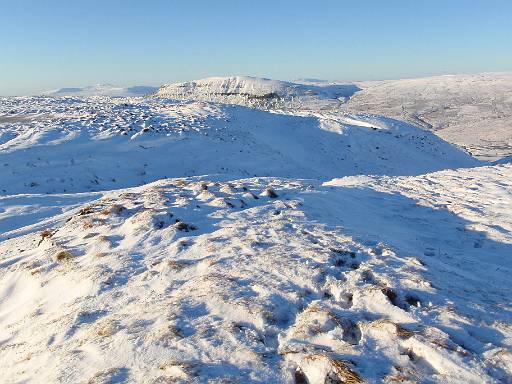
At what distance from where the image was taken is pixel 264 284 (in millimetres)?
6766

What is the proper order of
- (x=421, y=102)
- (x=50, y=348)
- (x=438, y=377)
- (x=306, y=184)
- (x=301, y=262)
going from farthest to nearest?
(x=421, y=102), (x=306, y=184), (x=301, y=262), (x=50, y=348), (x=438, y=377)

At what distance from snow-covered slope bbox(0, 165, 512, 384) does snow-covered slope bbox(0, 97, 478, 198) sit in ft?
31.5

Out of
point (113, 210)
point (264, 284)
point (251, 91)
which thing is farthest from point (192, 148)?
point (251, 91)

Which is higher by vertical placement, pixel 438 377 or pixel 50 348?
pixel 438 377

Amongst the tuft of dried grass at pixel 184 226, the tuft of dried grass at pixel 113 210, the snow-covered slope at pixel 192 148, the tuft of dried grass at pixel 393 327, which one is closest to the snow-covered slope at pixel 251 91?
the snow-covered slope at pixel 192 148

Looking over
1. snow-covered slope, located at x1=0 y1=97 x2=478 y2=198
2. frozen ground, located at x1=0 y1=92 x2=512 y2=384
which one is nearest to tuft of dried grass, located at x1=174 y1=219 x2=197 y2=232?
frozen ground, located at x1=0 y1=92 x2=512 y2=384

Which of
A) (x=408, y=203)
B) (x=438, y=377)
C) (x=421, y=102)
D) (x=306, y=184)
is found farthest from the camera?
(x=421, y=102)

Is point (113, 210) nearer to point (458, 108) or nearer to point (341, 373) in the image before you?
point (341, 373)

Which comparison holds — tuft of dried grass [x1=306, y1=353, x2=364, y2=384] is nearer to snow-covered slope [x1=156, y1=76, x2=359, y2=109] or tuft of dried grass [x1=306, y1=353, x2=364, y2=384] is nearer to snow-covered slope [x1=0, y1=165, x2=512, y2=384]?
snow-covered slope [x1=0, y1=165, x2=512, y2=384]

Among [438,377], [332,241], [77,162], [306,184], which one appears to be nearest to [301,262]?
[332,241]

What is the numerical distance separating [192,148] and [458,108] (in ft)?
407

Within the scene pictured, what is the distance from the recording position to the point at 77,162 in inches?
835

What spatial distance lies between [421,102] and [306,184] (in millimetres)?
145149

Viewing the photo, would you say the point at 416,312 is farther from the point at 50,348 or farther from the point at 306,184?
the point at 306,184
